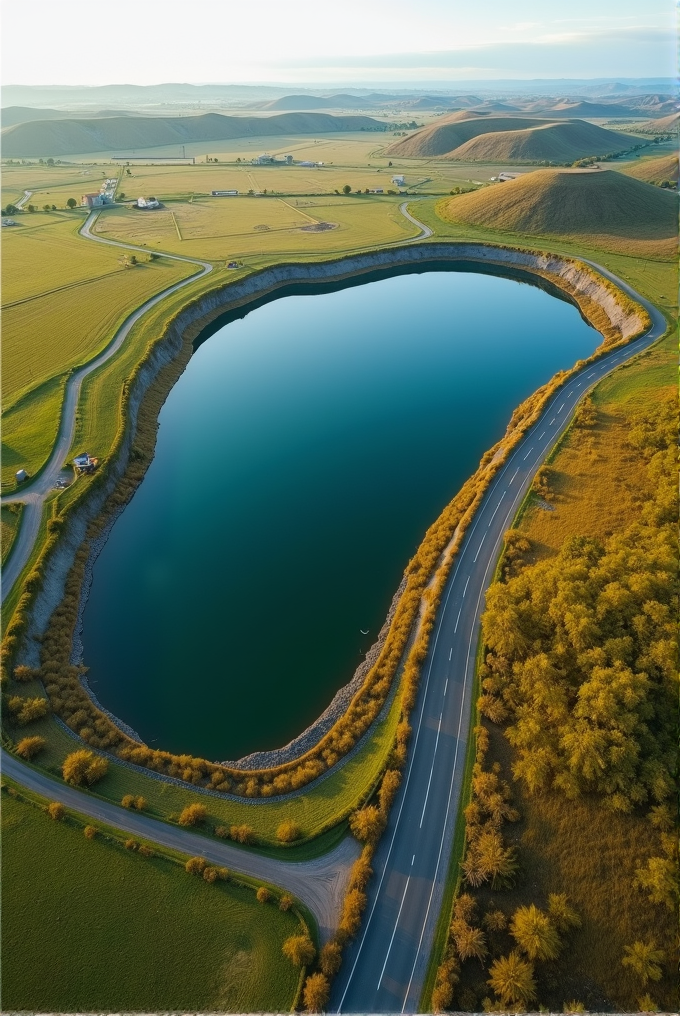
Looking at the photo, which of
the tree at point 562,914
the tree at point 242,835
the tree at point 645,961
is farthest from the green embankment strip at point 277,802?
the tree at point 645,961

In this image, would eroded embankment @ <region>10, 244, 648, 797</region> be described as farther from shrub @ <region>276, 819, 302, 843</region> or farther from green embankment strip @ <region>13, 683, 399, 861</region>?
shrub @ <region>276, 819, 302, 843</region>

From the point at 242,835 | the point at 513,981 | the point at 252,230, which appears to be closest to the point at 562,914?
the point at 513,981

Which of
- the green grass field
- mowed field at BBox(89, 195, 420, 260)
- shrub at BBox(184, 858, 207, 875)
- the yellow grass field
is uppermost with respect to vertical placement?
mowed field at BBox(89, 195, 420, 260)

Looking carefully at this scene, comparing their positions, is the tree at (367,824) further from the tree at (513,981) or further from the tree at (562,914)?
the tree at (562,914)

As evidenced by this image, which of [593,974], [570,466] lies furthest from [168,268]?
[593,974]

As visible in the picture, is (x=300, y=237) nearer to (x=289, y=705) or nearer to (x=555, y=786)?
(x=289, y=705)

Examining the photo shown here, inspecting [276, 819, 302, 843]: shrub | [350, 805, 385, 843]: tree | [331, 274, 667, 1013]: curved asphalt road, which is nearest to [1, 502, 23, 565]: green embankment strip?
[276, 819, 302, 843]: shrub
